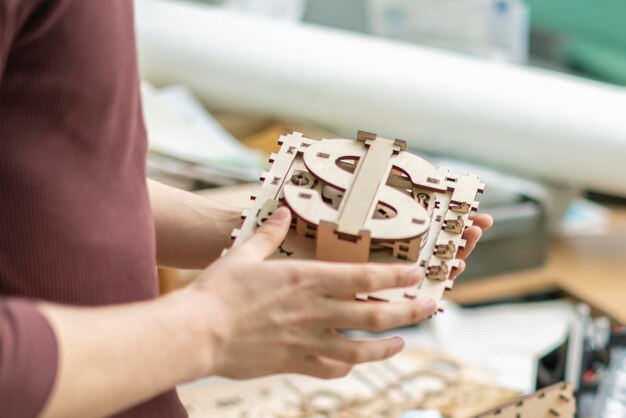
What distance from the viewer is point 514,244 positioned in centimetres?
162

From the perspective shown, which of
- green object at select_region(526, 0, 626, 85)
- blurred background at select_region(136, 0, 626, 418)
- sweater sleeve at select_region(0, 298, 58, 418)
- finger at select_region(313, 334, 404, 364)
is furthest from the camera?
green object at select_region(526, 0, 626, 85)

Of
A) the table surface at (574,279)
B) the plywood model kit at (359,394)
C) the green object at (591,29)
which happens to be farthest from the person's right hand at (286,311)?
the green object at (591,29)

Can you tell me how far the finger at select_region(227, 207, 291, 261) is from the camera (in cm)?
58

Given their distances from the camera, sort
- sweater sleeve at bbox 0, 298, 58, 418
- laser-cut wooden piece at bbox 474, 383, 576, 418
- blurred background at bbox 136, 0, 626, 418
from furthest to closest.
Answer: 1. blurred background at bbox 136, 0, 626, 418
2. laser-cut wooden piece at bbox 474, 383, 576, 418
3. sweater sleeve at bbox 0, 298, 58, 418

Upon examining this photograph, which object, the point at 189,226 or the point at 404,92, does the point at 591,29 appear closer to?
the point at 404,92

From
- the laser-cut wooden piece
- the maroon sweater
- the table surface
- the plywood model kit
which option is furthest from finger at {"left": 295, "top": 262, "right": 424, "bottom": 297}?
the table surface

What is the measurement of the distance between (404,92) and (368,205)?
0.99 meters

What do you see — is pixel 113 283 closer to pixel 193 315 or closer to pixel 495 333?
pixel 193 315

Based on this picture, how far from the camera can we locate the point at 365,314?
22.4 inches

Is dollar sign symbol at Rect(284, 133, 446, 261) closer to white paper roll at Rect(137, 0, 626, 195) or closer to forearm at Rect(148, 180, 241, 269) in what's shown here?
forearm at Rect(148, 180, 241, 269)

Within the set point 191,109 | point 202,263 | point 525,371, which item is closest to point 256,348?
point 202,263

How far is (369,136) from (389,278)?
178mm

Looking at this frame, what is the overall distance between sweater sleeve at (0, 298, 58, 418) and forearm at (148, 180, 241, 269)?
0.26m

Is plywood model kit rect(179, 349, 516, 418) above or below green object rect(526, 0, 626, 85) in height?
below
